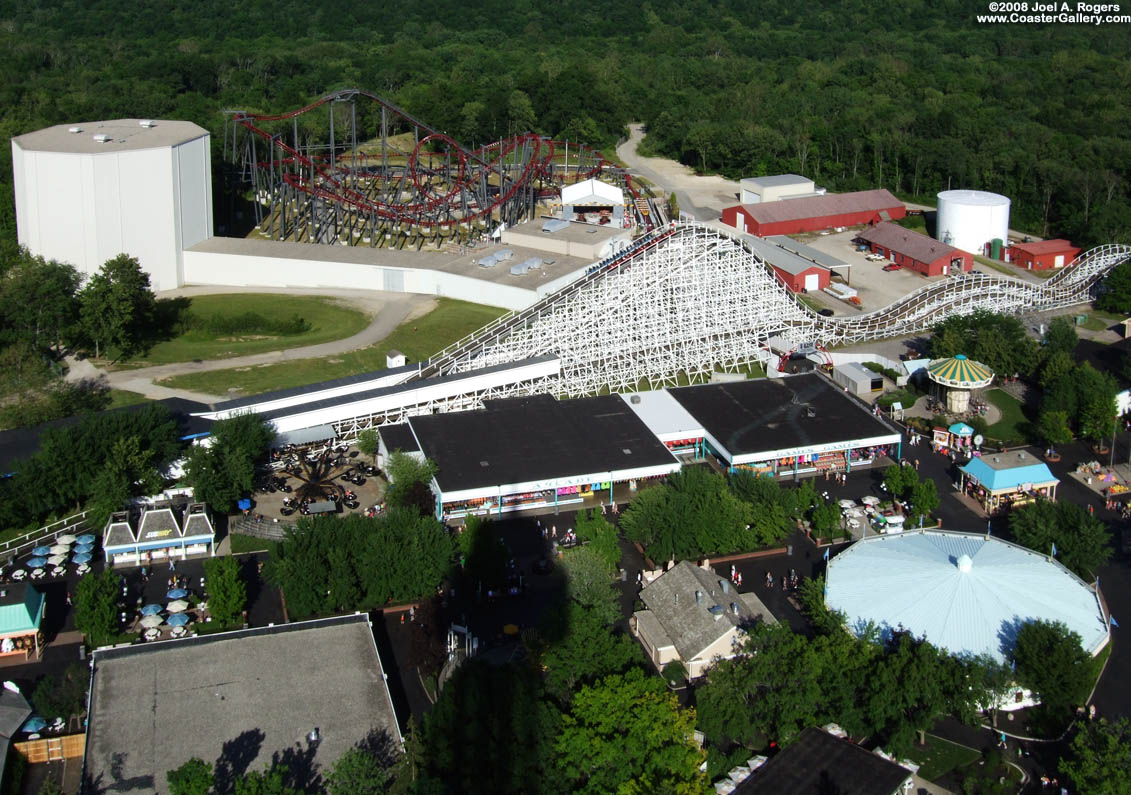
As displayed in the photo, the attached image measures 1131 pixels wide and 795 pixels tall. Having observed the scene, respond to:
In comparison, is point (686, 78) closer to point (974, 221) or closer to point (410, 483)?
point (974, 221)

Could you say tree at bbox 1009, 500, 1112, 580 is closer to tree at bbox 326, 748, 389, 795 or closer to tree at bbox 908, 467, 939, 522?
tree at bbox 908, 467, 939, 522

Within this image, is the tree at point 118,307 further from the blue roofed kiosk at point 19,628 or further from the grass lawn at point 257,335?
the blue roofed kiosk at point 19,628

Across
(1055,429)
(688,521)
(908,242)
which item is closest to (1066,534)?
(1055,429)

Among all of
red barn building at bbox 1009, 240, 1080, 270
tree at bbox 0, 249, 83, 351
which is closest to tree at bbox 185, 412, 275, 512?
tree at bbox 0, 249, 83, 351

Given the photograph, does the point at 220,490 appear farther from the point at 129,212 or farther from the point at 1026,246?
the point at 1026,246

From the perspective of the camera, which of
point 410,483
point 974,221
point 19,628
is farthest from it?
point 974,221

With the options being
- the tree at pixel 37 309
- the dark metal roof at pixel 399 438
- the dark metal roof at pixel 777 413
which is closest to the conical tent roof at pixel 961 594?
the dark metal roof at pixel 777 413
